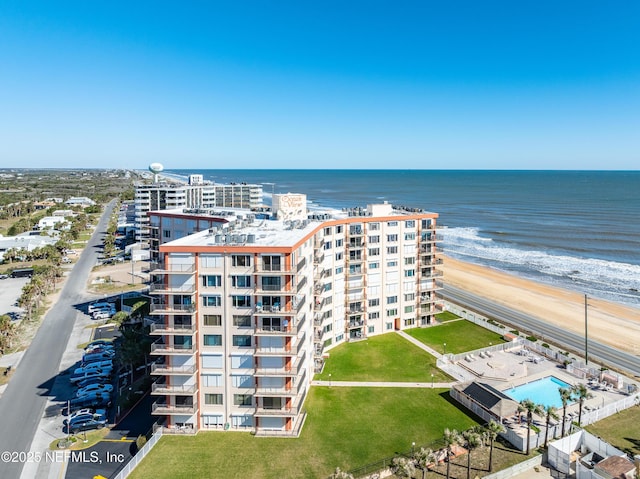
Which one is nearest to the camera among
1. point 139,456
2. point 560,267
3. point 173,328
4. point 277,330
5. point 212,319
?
point 139,456

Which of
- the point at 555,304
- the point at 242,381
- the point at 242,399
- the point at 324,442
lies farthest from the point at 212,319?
the point at 555,304

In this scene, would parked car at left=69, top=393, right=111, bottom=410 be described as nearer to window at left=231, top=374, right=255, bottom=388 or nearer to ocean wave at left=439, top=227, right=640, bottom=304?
window at left=231, top=374, right=255, bottom=388

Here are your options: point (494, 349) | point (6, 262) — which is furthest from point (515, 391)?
point (6, 262)

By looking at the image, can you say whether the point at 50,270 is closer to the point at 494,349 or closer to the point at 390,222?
the point at 390,222

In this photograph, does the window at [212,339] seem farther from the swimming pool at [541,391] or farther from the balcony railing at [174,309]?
the swimming pool at [541,391]

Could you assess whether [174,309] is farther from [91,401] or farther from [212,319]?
[91,401]

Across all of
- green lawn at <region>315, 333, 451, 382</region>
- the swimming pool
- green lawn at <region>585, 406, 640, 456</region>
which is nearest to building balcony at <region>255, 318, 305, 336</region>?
green lawn at <region>315, 333, 451, 382</region>

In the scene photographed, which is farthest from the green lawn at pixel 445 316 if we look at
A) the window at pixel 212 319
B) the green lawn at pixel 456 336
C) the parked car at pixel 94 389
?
the parked car at pixel 94 389
